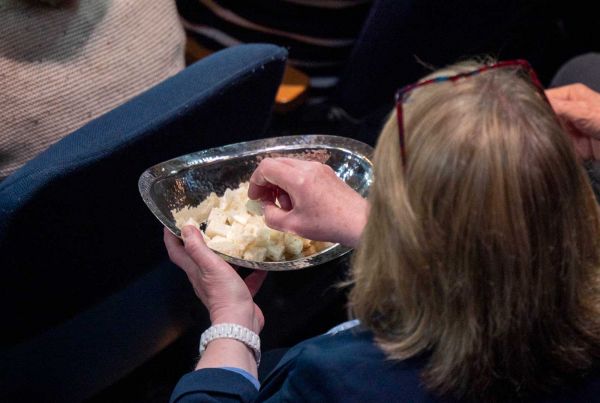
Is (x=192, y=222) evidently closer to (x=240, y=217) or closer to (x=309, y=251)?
(x=240, y=217)

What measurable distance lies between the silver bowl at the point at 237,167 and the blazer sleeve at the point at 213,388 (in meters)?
0.22

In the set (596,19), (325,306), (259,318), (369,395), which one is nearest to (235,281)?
(259,318)

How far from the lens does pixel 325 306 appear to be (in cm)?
159

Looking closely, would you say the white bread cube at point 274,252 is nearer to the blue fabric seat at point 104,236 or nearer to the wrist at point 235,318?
the wrist at point 235,318

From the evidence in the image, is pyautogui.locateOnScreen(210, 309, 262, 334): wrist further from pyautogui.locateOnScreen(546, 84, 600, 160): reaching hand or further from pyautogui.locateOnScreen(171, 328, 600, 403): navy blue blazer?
pyautogui.locateOnScreen(546, 84, 600, 160): reaching hand

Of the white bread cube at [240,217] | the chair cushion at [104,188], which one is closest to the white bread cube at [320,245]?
the white bread cube at [240,217]

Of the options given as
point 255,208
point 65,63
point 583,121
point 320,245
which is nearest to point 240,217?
point 255,208

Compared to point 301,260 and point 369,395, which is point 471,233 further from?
point 301,260

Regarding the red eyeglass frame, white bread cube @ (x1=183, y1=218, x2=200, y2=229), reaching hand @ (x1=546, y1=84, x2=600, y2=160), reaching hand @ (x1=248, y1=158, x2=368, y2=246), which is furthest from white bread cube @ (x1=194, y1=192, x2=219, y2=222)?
reaching hand @ (x1=546, y1=84, x2=600, y2=160)

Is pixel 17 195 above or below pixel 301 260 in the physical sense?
above

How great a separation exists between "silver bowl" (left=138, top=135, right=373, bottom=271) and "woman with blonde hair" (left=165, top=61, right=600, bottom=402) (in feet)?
1.01

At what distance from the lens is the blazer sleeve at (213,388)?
0.84m

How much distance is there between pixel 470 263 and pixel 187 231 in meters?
0.44

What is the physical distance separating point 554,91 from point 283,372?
2.76 feet
